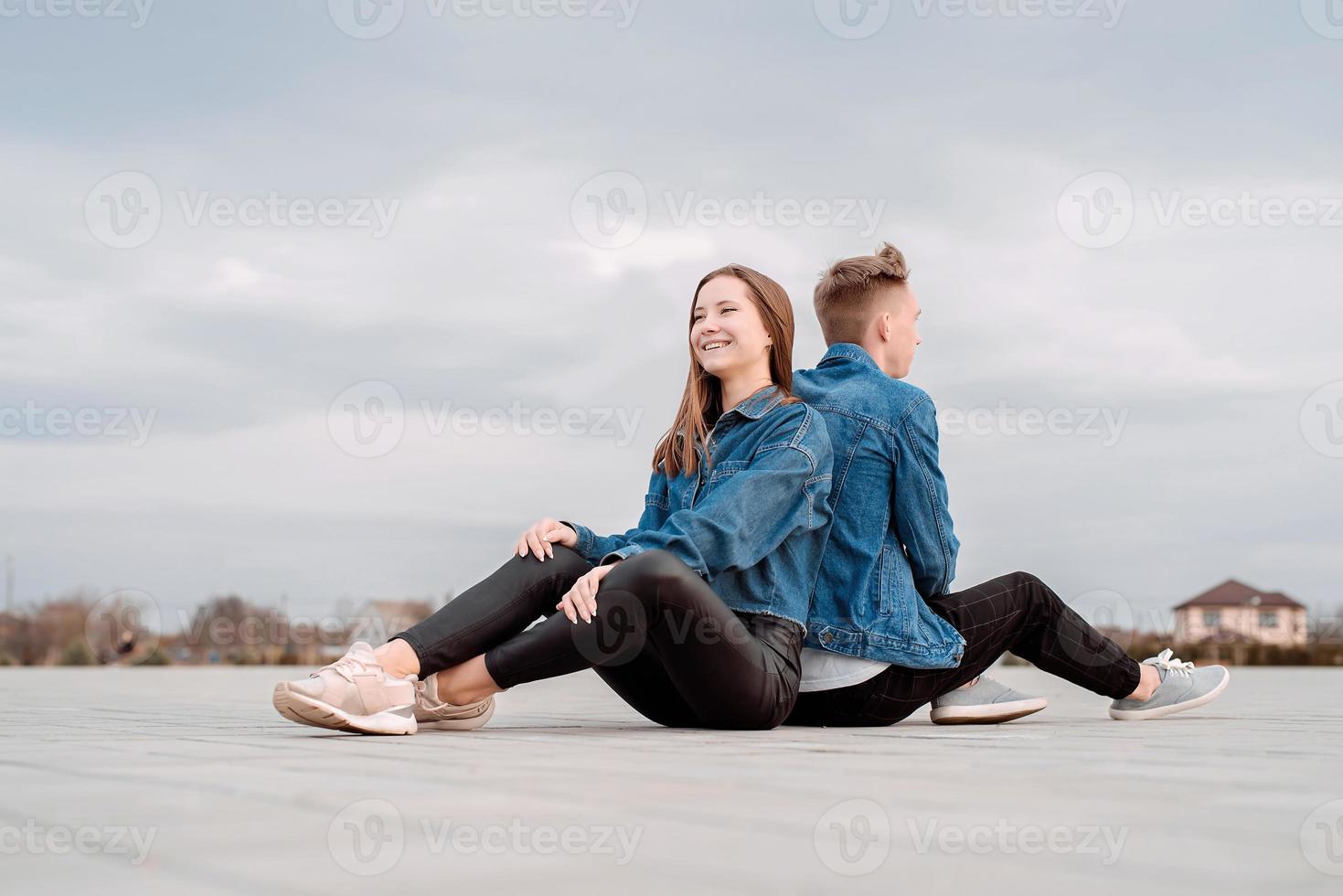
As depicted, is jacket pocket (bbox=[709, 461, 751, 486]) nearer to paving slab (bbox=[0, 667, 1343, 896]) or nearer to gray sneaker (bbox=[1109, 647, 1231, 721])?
paving slab (bbox=[0, 667, 1343, 896])

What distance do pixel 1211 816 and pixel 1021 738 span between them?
1.66 m

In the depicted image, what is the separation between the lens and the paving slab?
154 centimetres

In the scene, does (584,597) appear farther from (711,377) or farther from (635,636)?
(711,377)

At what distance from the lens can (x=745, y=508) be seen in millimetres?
3604

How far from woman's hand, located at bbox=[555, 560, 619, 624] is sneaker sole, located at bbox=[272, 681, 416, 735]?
0.53 m

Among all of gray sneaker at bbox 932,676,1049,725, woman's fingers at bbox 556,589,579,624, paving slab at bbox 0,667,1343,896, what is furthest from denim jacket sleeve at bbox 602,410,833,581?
gray sneaker at bbox 932,676,1049,725

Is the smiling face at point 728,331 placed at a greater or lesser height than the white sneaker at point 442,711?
→ greater

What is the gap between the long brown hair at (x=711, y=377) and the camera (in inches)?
160

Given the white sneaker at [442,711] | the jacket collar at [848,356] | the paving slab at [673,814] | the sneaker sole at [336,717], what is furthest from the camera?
the jacket collar at [848,356]

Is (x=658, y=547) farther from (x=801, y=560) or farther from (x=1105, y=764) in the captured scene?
(x=1105, y=764)

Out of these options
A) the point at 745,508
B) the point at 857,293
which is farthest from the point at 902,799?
the point at 857,293

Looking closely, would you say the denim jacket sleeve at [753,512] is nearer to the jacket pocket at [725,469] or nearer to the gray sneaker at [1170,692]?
the jacket pocket at [725,469]

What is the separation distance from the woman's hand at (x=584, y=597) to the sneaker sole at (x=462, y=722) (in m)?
0.63

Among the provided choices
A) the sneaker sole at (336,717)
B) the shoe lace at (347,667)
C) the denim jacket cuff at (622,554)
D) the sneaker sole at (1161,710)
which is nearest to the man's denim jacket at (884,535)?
the denim jacket cuff at (622,554)
